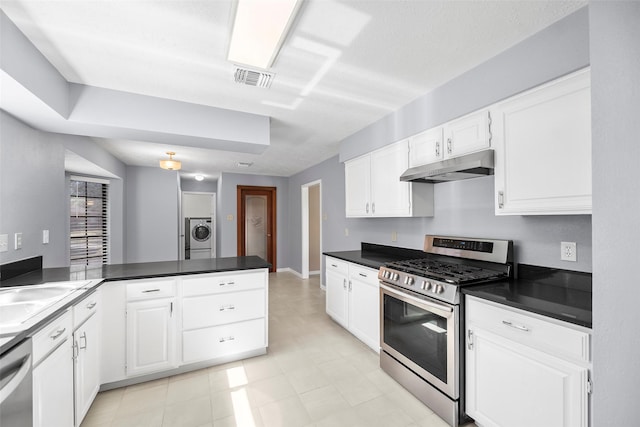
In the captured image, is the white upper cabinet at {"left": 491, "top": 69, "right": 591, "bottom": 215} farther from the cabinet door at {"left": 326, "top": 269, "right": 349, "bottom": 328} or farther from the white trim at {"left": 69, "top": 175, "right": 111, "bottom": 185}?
the white trim at {"left": 69, "top": 175, "right": 111, "bottom": 185}

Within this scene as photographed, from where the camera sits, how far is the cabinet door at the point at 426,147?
2.26 m

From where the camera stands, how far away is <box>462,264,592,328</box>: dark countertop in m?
1.28

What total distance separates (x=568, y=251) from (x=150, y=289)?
3005 millimetres

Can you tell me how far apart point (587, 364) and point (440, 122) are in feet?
5.85

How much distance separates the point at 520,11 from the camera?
145 cm

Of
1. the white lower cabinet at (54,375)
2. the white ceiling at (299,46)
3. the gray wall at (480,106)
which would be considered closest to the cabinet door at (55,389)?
the white lower cabinet at (54,375)

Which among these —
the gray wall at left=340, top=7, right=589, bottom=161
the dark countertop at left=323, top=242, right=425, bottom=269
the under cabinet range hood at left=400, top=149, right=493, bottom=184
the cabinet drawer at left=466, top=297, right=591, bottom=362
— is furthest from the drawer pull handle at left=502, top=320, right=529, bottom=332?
the gray wall at left=340, top=7, right=589, bottom=161

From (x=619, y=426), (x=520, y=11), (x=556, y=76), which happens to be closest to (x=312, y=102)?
(x=520, y=11)

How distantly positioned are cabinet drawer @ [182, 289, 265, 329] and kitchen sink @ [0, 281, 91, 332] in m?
0.77

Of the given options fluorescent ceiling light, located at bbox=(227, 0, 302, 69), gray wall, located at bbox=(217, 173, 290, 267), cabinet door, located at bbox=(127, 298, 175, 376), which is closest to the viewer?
fluorescent ceiling light, located at bbox=(227, 0, 302, 69)

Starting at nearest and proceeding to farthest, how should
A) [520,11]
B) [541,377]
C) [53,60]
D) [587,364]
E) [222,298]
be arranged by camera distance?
[587,364], [541,377], [520,11], [53,60], [222,298]

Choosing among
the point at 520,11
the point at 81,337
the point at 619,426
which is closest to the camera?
the point at 619,426

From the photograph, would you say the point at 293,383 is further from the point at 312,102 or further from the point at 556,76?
the point at 556,76

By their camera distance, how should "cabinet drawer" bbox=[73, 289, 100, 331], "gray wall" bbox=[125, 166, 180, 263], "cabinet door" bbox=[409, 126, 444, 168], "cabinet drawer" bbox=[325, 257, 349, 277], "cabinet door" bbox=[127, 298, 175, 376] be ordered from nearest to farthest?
"cabinet drawer" bbox=[73, 289, 100, 331]
"cabinet door" bbox=[127, 298, 175, 376]
"cabinet door" bbox=[409, 126, 444, 168]
"cabinet drawer" bbox=[325, 257, 349, 277]
"gray wall" bbox=[125, 166, 180, 263]
